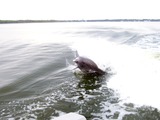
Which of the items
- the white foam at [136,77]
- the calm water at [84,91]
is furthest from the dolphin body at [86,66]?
the white foam at [136,77]

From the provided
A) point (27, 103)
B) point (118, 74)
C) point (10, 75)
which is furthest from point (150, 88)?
point (10, 75)

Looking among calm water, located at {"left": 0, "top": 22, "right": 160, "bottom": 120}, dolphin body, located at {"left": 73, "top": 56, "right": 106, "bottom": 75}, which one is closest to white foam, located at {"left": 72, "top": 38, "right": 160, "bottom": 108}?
calm water, located at {"left": 0, "top": 22, "right": 160, "bottom": 120}

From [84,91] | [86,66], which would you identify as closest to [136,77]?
[86,66]

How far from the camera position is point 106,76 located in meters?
10.3

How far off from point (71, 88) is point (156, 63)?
4.96 meters

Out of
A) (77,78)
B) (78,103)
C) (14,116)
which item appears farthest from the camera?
(77,78)

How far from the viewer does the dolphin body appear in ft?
33.7

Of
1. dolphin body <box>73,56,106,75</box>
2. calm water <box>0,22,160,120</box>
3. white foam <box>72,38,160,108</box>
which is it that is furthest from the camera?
dolphin body <box>73,56,106,75</box>

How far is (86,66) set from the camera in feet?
34.1

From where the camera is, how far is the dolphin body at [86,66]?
10.3 metres

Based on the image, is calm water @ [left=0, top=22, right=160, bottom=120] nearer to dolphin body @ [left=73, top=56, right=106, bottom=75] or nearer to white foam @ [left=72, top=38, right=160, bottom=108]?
white foam @ [left=72, top=38, right=160, bottom=108]

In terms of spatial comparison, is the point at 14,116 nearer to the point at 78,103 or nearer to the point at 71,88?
the point at 78,103

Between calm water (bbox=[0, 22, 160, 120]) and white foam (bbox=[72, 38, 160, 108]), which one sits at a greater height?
white foam (bbox=[72, 38, 160, 108])

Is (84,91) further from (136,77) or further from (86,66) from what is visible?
(136,77)
